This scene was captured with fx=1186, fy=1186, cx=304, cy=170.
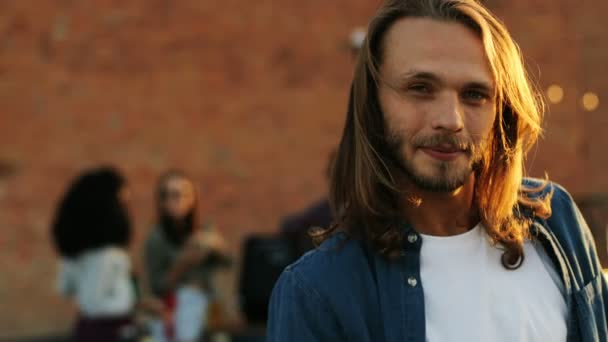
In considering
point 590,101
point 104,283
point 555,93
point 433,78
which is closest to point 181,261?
point 104,283

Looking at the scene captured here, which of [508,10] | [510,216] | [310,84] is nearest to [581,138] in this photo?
[508,10]

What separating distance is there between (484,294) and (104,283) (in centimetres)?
502

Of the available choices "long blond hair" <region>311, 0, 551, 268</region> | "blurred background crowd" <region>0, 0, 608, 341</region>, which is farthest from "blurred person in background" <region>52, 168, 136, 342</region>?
"long blond hair" <region>311, 0, 551, 268</region>

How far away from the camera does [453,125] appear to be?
217 centimetres

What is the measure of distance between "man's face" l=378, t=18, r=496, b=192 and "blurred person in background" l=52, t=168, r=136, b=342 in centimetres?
498

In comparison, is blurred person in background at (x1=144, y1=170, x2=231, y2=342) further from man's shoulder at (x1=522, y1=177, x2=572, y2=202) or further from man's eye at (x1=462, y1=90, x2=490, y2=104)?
man's eye at (x1=462, y1=90, x2=490, y2=104)

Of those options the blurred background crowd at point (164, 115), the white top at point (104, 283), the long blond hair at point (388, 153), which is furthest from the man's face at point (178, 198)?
the long blond hair at point (388, 153)

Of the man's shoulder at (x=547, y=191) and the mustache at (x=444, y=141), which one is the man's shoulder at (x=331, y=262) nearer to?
the mustache at (x=444, y=141)

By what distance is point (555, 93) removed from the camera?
13.9m

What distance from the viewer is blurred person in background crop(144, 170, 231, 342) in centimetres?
739

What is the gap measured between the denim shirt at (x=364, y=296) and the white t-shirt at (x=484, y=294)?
3cm

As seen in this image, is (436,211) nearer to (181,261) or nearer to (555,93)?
(181,261)

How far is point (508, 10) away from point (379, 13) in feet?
38.2

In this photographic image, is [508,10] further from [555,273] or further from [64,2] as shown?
[555,273]
